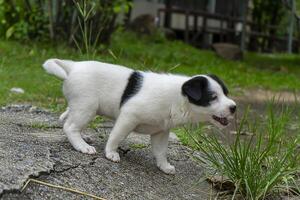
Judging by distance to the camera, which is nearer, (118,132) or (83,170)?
(83,170)

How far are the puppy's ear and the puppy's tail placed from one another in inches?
32.4

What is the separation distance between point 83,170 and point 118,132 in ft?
1.29

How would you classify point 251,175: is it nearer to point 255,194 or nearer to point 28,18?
point 255,194

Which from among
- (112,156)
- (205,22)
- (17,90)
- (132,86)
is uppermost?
(132,86)

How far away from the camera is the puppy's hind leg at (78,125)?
169 inches

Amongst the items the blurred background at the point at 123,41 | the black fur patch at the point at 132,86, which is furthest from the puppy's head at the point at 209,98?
the blurred background at the point at 123,41

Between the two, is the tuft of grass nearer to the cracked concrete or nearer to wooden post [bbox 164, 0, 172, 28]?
the cracked concrete

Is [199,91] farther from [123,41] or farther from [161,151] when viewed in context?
[123,41]

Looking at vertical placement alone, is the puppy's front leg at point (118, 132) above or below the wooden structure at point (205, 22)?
above

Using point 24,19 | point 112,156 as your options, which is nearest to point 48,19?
point 24,19

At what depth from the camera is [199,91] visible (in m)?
4.08

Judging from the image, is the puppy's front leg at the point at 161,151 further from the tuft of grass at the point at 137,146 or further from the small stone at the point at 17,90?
the small stone at the point at 17,90

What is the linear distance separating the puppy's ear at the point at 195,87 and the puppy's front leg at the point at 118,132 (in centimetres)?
38

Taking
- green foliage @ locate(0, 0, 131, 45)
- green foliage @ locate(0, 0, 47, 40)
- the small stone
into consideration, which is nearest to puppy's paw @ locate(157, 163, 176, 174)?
the small stone
